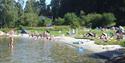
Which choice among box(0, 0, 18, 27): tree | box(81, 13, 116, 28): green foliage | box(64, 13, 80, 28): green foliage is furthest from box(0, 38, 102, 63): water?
box(0, 0, 18, 27): tree

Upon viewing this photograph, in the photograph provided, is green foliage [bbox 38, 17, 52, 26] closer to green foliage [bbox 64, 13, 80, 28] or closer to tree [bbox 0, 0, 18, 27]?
tree [bbox 0, 0, 18, 27]

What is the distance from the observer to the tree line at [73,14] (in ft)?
372

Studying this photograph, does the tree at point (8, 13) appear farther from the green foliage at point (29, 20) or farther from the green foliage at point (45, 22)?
the green foliage at point (45, 22)

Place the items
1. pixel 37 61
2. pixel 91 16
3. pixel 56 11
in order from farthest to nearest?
pixel 56 11 < pixel 91 16 < pixel 37 61

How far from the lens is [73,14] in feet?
399

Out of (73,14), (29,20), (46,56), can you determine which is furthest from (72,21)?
(46,56)

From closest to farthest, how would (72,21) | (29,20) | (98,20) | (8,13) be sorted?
1. (72,21)
2. (98,20)
3. (29,20)
4. (8,13)

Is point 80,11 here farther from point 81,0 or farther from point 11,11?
point 11,11

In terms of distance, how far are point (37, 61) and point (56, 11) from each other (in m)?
117

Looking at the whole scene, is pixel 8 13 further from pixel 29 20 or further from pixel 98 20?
pixel 98 20

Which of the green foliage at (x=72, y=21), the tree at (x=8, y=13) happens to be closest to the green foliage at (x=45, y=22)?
the tree at (x=8, y=13)

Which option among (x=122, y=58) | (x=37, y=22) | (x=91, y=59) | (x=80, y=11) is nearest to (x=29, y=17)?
(x=37, y=22)

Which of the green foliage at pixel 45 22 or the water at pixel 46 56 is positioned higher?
the water at pixel 46 56

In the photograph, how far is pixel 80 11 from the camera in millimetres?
134875
